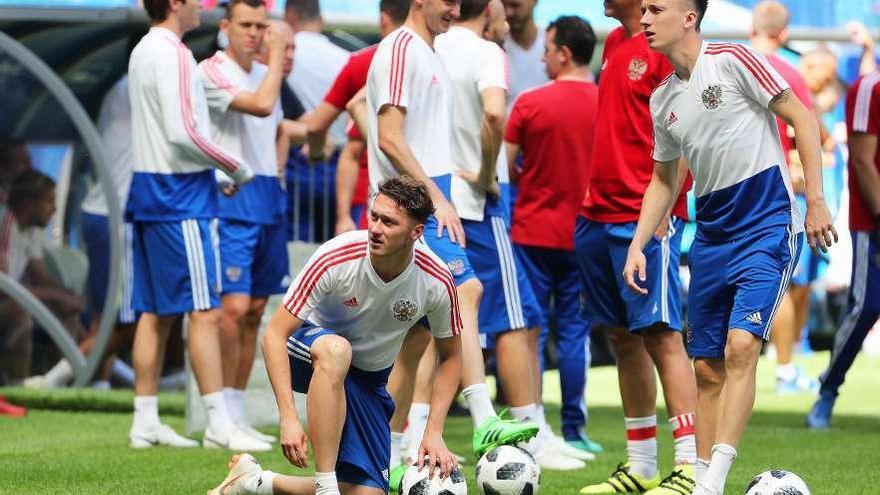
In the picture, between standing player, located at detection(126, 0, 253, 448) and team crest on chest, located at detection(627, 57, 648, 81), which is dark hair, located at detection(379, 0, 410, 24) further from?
team crest on chest, located at detection(627, 57, 648, 81)

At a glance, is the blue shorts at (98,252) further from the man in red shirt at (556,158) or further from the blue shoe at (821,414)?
the blue shoe at (821,414)

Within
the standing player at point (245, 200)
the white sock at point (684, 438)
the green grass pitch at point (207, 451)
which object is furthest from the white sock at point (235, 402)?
the white sock at point (684, 438)

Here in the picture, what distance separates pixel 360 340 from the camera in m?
6.43

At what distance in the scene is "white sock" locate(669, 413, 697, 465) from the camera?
289 inches

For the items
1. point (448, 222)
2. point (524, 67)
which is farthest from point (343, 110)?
point (448, 222)

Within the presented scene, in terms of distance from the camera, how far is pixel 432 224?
7.59 m

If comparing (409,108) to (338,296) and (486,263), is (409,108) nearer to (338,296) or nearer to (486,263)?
(486,263)

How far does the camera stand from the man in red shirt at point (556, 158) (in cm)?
944

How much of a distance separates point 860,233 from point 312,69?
156 inches

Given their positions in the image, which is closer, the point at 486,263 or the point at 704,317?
→ the point at 704,317

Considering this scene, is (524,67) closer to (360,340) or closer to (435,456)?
(360,340)

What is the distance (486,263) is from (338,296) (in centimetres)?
218

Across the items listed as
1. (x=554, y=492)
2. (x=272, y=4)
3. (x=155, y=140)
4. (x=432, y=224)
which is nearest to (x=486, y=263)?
(x=432, y=224)

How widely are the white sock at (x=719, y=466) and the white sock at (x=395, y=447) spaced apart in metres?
1.80
